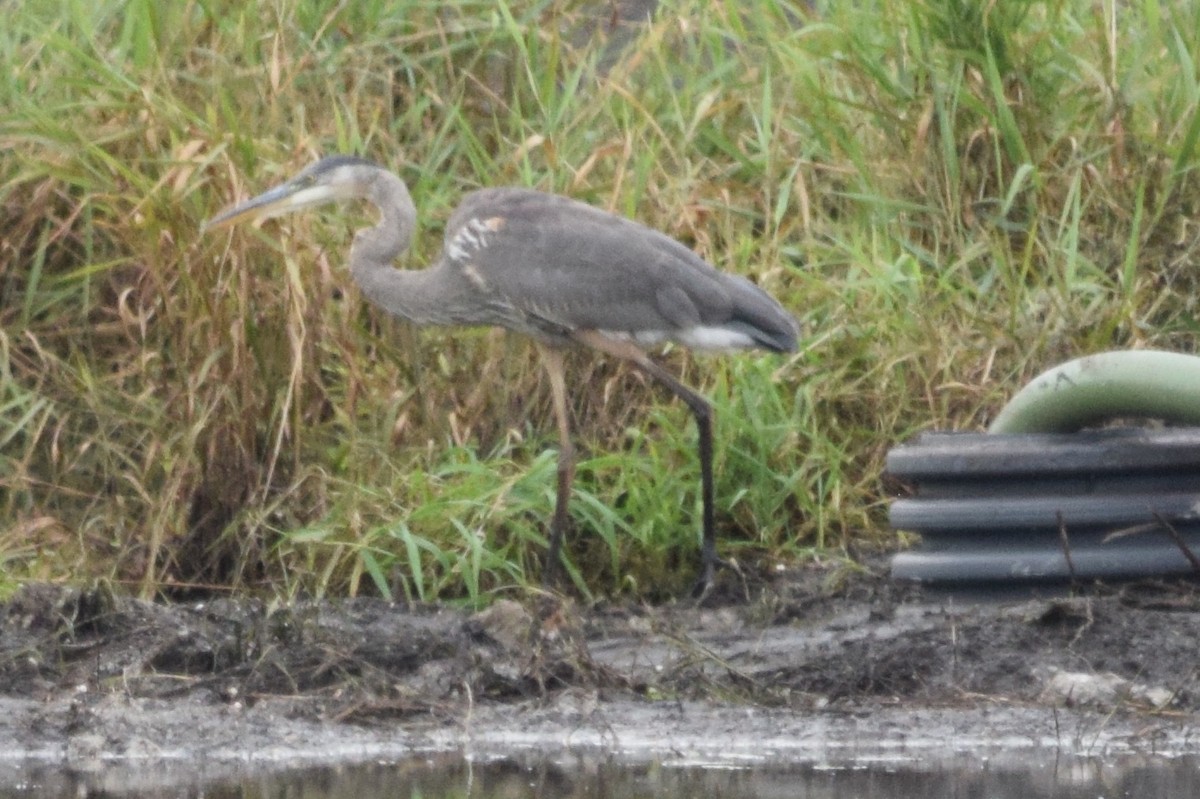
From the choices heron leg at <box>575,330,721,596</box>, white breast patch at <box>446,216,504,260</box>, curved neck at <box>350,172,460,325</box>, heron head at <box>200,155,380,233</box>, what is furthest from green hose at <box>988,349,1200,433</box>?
heron head at <box>200,155,380,233</box>

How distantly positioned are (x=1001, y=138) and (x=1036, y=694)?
8.94 ft

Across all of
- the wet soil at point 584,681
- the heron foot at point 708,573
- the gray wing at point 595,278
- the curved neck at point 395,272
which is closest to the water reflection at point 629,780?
the wet soil at point 584,681

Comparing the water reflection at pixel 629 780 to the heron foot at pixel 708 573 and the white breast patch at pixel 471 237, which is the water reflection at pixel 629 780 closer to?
the heron foot at pixel 708 573

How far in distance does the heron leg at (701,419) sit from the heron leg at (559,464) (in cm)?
13

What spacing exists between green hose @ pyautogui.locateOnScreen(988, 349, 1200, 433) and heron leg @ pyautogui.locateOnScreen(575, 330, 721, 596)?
3.50ft

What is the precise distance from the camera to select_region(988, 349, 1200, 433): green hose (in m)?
5.01

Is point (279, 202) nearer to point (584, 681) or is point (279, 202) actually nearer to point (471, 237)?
point (471, 237)

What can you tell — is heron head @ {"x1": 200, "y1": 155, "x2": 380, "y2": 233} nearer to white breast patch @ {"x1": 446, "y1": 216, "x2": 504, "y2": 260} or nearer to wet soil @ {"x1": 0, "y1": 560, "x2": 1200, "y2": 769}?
white breast patch @ {"x1": 446, "y1": 216, "x2": 504, "y2": 260}

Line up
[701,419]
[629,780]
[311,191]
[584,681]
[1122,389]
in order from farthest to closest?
[311,191] → [701,419] → [1122,389] → [584,681] → [629,780]

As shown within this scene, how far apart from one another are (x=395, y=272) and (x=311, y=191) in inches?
12.8

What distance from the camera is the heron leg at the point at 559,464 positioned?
19.1 ft

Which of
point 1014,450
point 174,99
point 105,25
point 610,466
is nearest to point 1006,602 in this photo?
point 1014,450

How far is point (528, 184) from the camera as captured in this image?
6.90m

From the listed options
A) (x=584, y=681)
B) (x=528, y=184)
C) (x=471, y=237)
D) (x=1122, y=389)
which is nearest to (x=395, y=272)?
(x=471, y=237)
